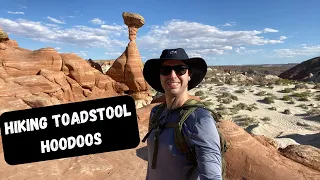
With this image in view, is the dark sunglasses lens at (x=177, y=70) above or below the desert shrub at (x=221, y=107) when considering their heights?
above

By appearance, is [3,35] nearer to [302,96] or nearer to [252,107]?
[252,107]

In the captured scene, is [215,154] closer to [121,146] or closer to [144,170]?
[121,146]

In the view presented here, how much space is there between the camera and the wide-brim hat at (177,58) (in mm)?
1831

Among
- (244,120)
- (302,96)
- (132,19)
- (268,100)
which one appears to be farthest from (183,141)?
(302,96)

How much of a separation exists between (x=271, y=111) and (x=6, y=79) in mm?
18601

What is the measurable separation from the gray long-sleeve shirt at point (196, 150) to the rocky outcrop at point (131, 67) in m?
21.5

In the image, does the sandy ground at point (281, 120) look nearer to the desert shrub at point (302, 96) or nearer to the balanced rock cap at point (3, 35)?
the desert shrub at point (302, 96)

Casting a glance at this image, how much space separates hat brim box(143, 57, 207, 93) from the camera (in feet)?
6.50

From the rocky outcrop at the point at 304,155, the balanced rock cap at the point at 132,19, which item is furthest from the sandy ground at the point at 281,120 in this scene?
the balanced rock cap at the point at 132,19

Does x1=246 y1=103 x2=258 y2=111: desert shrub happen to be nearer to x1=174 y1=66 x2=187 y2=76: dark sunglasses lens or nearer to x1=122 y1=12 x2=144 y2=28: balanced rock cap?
x1=122 y1=12 x2=144 y2=28: balanced rock cap

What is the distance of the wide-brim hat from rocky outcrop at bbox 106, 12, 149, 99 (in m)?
20.9

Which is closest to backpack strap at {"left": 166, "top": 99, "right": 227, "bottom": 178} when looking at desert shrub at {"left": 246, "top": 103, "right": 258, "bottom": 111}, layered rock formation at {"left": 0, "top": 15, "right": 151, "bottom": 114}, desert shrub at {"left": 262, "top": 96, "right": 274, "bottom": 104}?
layered rock formation at {"left": 0, "top": 15, "right": 151, "bottom": 114}

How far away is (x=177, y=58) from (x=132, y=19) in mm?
24130

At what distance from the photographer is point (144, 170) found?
6.17m
